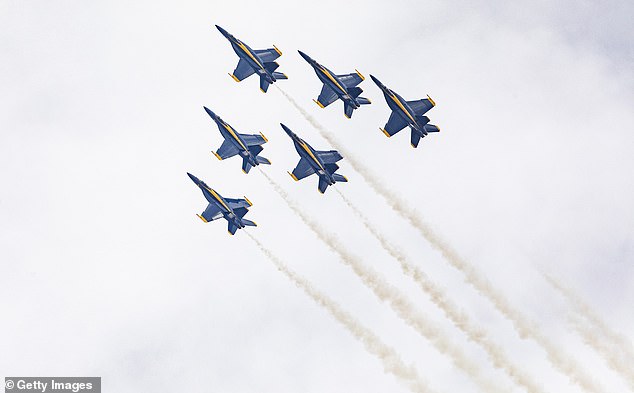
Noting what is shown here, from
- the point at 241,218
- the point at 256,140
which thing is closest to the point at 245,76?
the point at 256,140

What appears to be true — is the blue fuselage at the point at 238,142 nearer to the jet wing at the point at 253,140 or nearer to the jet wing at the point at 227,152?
the jet wing at the point at 253,140

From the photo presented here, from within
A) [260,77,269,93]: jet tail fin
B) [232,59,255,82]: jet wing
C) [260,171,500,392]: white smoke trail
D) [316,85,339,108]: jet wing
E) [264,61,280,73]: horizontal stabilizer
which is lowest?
[260,171,500,392]: white smoke trail

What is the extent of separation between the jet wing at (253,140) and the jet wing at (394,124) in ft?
55.7

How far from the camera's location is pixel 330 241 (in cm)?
14238

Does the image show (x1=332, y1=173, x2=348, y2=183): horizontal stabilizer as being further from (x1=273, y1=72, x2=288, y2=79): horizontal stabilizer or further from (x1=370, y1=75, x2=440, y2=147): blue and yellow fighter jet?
(x1=273, y1=72, x2=288, y2=79): horizontal stabilizer

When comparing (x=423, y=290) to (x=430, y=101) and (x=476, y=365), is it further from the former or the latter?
(x=430, y=101)

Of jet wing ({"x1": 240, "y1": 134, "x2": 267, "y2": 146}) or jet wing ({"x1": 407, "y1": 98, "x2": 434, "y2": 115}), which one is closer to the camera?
jet wing ({"x1": 240, "y1": 134, "x2": 267, "y2": 146})

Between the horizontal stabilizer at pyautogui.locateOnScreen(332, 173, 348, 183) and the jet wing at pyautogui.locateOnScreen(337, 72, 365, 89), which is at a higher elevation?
the jet wing at pyautogui.locateOnScreen(337, 72, 365, 89)

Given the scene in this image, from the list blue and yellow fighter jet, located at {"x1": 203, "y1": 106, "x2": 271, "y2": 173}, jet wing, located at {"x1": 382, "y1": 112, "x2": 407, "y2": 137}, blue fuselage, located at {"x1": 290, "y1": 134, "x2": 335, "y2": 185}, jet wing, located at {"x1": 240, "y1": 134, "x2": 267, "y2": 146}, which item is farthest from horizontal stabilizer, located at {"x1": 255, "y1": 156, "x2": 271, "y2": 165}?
jet wing, located at {"x1": 382, "y1": 112, "x2": 407, "y2": 137}

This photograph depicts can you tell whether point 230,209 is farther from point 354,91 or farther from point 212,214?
point 354,91

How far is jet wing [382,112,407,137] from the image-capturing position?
151750 millimetres

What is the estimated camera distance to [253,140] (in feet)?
495

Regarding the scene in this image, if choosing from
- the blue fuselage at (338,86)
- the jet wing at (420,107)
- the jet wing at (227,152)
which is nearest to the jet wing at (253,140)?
the jet wing at (227,152)

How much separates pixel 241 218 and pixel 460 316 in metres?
33.7
